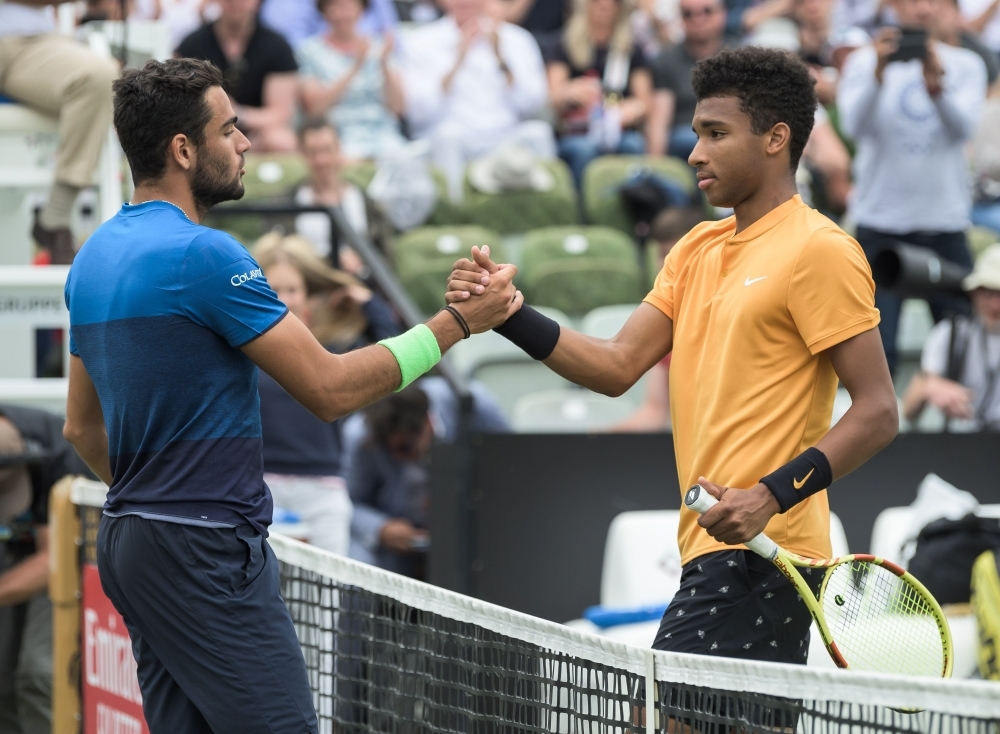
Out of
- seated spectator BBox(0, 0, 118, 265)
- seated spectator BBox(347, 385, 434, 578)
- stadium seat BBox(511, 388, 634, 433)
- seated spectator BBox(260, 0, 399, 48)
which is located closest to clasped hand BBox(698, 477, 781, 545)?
seated spectator BBox(0, 0, 118, 265)

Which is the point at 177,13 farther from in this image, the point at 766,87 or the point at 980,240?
the point at 766,87

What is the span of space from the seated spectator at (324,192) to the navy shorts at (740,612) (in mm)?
5475

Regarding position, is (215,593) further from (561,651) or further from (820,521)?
(820,521)

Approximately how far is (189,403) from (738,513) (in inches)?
47.3

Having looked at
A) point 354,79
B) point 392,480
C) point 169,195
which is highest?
point 354,79

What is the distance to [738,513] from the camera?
2971 millimetres

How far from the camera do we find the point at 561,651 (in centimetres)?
304

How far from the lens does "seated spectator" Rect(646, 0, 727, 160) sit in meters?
10.4

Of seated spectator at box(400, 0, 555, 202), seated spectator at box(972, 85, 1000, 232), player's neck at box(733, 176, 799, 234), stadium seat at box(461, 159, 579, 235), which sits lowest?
player's neck at box(733, 176, 799, 234)

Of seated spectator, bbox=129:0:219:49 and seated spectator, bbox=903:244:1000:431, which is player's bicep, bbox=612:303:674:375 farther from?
seated spectator, bbox=129:0:219:49

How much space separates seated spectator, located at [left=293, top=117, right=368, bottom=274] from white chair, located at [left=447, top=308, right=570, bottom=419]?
0.91 m

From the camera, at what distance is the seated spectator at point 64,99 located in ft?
19.0

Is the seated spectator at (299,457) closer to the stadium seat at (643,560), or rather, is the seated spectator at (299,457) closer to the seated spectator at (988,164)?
the stadium seat at (643,560)

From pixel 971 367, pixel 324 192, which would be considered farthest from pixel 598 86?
pixel 971 367
